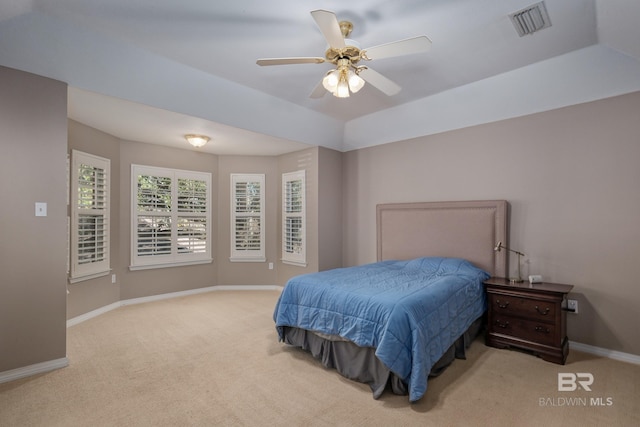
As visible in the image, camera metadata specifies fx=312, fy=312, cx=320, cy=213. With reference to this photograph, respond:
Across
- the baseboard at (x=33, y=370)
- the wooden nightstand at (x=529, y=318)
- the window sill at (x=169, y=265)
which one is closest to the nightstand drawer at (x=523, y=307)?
the wooden nightstand at (x=529, y=318)

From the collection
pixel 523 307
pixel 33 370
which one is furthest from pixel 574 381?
pixel 33 370

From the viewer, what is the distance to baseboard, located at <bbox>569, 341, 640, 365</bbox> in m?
2.88

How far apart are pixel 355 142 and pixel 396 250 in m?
1.89

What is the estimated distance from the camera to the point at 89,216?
4.09 metres

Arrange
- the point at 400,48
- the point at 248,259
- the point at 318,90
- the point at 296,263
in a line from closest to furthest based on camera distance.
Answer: the point at 400,48 → the point at 318,90 → the point at 296,263 → the point at 248,259

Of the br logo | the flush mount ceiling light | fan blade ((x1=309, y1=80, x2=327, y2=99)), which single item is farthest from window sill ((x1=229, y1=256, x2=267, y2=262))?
the br logo

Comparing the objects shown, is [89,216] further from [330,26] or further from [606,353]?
[606,353]

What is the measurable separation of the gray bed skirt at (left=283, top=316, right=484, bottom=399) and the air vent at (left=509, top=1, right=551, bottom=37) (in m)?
2.76

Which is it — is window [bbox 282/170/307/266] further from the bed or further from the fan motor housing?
the fan motor housing

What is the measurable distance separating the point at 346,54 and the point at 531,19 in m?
1.51

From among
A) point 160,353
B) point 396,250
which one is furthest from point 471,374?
point 160,353

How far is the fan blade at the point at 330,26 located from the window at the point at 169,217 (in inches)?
151

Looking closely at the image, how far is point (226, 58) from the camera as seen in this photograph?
312 cm

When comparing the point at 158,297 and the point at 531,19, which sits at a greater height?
the point at 531,19
